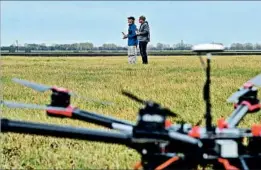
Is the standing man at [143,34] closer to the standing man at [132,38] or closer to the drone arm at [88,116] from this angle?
the standing man at [132,38]

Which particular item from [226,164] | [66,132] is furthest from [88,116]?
[226,164]

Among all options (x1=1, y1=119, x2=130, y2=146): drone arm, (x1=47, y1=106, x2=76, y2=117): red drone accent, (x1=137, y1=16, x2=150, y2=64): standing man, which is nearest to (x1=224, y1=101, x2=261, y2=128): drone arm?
(x1=1, y1=119, x2=130, y2=146): drone arm

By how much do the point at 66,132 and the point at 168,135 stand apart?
61 cm

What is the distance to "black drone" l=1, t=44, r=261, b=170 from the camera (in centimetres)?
304

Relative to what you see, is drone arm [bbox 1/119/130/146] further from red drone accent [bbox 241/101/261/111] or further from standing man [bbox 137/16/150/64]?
standing man [bbox 137/16/150/64]

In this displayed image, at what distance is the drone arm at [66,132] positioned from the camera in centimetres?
319

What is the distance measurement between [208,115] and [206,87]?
19cm

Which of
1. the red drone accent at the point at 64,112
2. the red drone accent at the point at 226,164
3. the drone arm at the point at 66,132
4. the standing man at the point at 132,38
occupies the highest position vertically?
the standing man at the point at 132,38

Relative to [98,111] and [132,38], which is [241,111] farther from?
[132,38]

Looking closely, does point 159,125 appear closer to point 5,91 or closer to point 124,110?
point 124,110

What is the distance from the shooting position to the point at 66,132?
3.25m

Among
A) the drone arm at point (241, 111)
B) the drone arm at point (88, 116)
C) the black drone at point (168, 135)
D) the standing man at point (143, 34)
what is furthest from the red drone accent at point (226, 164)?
the standing man at point (143, 34)

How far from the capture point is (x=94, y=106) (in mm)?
7648

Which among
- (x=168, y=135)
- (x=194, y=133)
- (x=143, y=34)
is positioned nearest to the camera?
(x=168, y=135)
